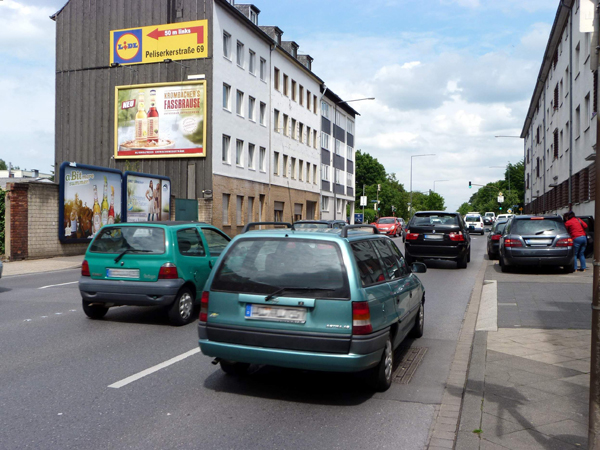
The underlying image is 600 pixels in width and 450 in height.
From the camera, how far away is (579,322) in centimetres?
812

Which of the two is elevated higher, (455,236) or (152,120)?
(152,120)

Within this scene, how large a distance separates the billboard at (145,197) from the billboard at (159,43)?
8.32 metres

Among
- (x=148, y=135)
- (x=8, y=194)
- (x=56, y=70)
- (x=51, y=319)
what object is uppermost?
(x=56, y=70)

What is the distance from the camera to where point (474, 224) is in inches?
2224

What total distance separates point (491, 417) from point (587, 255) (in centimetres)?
1957

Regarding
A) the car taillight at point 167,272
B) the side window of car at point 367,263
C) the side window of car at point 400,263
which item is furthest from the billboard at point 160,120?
the side window of car at point 367,263

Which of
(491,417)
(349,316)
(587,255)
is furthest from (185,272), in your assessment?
(587,255)

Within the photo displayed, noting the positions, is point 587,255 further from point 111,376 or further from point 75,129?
point 75,129

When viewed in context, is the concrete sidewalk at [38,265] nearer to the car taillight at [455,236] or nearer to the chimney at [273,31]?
the car taillight at [455,236]

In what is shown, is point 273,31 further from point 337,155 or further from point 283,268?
point 283,268

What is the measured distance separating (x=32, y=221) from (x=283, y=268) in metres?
18.3

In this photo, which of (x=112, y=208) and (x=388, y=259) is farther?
(x=112, y=208)

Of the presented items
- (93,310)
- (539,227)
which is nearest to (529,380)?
(93,310)

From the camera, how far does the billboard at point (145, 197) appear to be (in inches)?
1025
